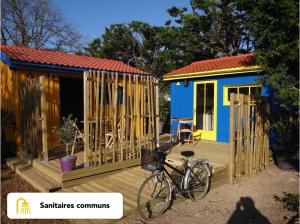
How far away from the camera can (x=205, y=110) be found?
1014cm

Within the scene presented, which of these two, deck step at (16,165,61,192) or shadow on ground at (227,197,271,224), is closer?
shadow on ground at (227,197,271,224)

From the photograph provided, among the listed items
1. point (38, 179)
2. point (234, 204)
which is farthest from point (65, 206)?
point (234, 204)

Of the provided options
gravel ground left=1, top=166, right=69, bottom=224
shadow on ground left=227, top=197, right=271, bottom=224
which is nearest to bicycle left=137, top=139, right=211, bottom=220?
shadow on ground left=227, top=197, right=271, bottom=224

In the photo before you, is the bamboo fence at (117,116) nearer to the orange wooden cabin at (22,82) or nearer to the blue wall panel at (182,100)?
the orange wooden cabin at (22,82)

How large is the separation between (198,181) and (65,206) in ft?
8.00

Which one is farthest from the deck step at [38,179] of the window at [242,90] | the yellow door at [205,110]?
the window at [242,90]

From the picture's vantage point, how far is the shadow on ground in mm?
4227

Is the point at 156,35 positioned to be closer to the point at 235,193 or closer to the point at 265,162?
the point at 265,162

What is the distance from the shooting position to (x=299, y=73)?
16.2 feet

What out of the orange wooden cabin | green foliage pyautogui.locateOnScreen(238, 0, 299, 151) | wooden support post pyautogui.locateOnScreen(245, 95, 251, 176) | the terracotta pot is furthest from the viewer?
the orange wooden cabin

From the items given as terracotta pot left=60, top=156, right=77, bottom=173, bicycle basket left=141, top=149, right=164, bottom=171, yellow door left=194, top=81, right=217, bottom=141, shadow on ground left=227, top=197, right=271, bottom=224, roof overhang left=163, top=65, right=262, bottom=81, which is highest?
roof overhang left=163, top=65, right=262, bottom=81

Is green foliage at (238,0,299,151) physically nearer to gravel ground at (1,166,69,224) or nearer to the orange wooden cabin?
gravel ground at (1,166,69,224)

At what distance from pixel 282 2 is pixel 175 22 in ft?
52.4

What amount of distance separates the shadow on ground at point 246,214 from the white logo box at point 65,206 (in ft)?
6.23
